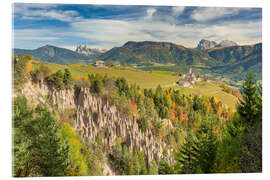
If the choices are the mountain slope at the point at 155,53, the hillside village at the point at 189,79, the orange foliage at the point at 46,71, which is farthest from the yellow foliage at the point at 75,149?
the hillside village at the point at 189,79

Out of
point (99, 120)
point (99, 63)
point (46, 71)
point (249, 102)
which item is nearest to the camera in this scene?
point (46, 71)

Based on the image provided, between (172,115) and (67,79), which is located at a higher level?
(67,79)

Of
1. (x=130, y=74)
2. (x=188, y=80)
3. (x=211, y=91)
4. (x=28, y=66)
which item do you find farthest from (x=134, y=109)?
(x=28, y=66)

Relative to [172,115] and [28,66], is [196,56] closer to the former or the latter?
[172,115]

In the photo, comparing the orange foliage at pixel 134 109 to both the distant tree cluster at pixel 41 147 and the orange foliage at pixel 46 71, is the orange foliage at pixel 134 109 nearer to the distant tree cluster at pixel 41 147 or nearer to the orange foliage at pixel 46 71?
the distant tree cluster at pixel 41 147
